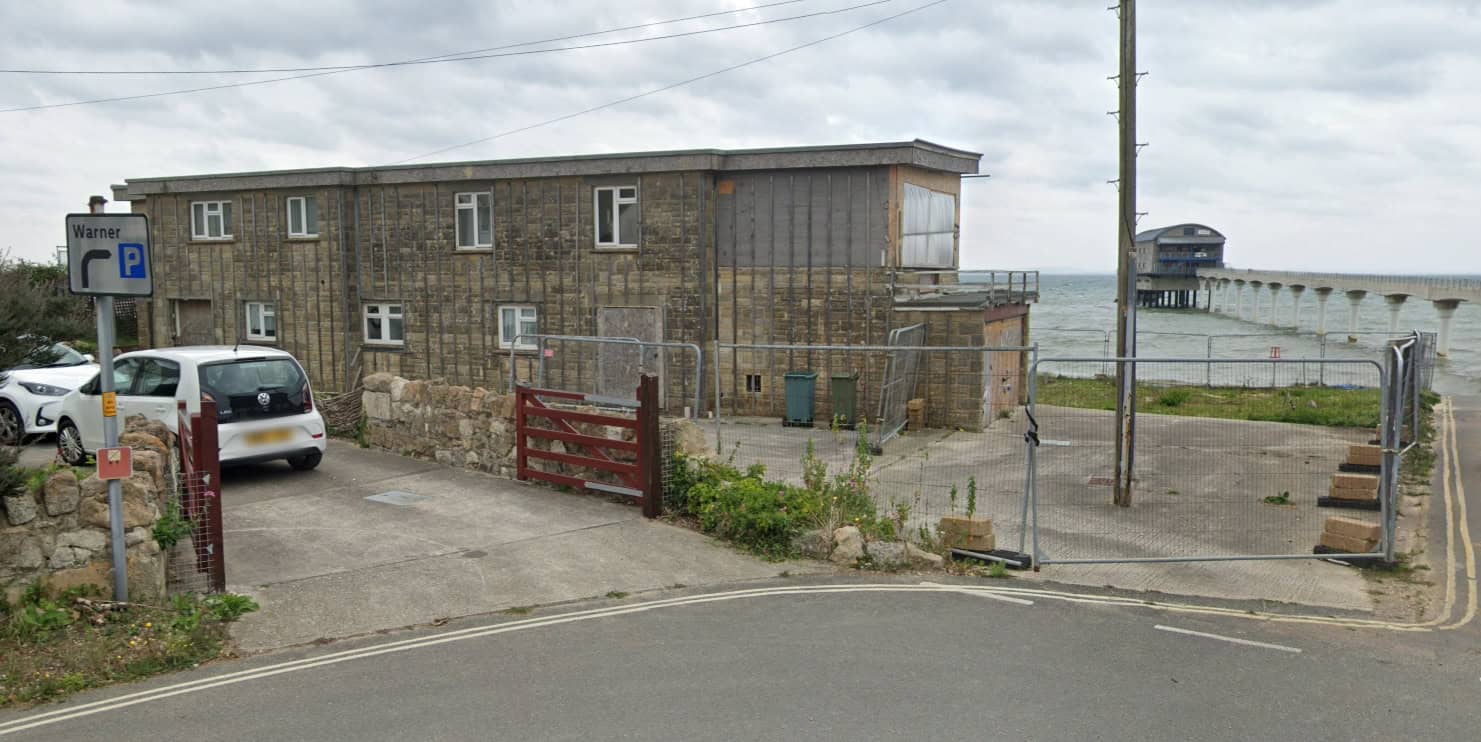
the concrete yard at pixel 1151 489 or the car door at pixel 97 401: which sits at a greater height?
the car door at pixel 97 401

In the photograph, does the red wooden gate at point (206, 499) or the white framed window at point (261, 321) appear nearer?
the red wooden gate at point (206, 499)

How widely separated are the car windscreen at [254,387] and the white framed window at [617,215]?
32.8ft

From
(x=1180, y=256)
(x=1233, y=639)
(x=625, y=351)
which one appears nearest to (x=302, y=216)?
(x=625, y=351)

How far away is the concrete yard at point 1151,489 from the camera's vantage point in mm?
10336

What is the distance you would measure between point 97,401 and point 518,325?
11158 mm

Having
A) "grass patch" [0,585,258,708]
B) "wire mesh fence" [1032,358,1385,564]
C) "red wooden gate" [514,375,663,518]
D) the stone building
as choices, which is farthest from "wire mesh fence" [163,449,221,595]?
the stone building

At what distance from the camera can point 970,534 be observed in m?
10.6

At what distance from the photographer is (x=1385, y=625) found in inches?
344

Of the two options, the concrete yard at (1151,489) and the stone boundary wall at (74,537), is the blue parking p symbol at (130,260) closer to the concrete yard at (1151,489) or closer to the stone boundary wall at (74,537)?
the stone boundary wall at (74,537)

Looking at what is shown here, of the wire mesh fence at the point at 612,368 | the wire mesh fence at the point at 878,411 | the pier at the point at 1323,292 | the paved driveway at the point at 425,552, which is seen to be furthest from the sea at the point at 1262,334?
the paved driveway at the point at 425,552

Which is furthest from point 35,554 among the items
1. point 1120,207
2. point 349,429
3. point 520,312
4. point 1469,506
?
point 520,312

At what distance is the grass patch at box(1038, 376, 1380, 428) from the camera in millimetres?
21453

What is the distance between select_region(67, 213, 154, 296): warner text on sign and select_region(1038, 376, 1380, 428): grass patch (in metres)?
15.3

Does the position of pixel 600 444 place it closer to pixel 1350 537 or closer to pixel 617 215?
pixel 1350 537
